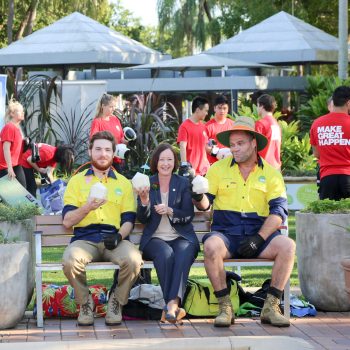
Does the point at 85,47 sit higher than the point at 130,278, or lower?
higher

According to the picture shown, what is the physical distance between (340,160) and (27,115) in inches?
401

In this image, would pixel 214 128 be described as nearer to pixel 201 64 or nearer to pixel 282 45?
pixel 201 64

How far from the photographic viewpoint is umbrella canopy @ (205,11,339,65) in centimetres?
2473

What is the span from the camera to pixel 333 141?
10445 mm

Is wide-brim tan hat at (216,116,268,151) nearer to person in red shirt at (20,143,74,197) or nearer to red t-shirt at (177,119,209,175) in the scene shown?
person in red shirt at (20,143,74,197)

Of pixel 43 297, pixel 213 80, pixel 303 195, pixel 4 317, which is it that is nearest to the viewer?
pixel 4 317

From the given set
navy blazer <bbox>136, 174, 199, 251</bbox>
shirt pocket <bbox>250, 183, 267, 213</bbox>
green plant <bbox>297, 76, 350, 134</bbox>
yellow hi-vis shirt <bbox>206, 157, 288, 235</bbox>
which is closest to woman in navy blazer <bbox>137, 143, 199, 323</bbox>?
navy blazer <bbox>136, 174, 199, 251</bbox>

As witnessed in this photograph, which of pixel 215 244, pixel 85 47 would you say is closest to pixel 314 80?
pixel 85 47

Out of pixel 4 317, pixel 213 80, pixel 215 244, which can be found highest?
pixel 213 80

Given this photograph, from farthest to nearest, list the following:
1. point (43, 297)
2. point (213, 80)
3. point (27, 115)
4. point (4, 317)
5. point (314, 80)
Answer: point (314, 80) → point (213, 80) → point (27, 115) → point (43, 297) → point (4, 317)

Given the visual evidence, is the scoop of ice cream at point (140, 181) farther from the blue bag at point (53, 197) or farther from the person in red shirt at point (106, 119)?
the person in red shirt at point (106, 119)

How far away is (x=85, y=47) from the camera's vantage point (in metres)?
25.0

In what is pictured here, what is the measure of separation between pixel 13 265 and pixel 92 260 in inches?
24.9

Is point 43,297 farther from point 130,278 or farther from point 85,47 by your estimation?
point 85,47
